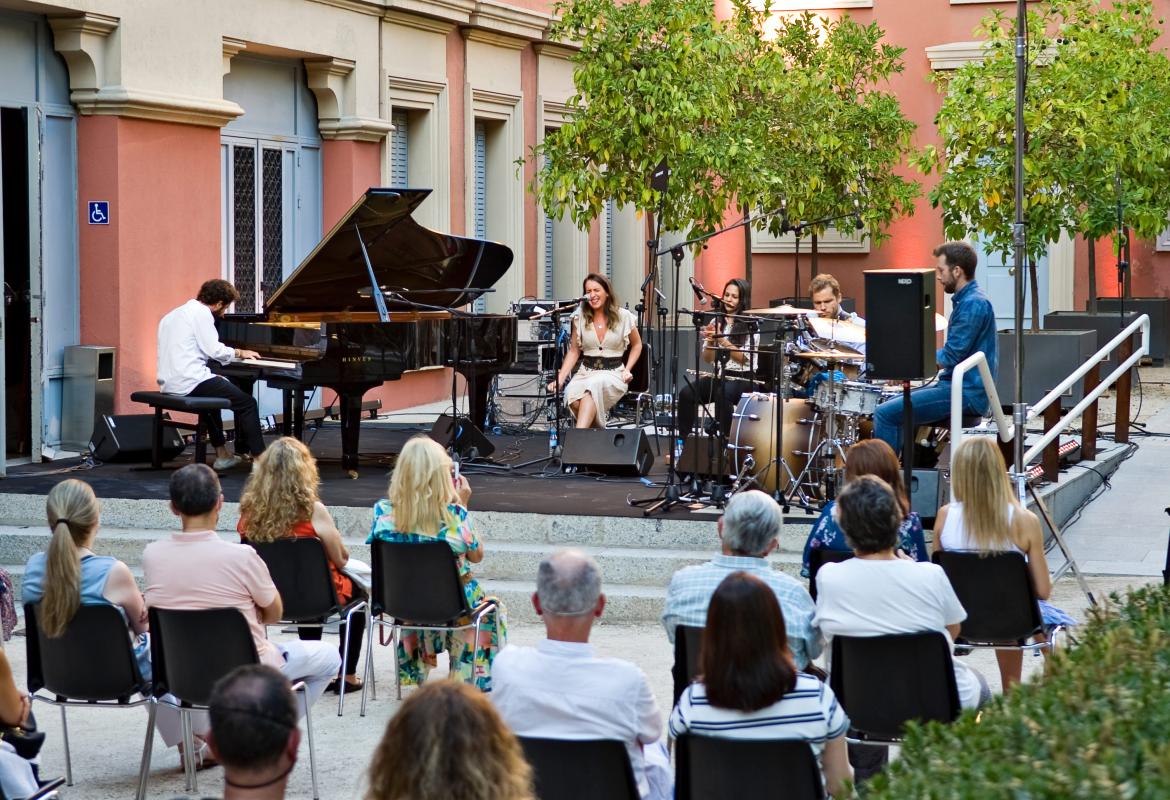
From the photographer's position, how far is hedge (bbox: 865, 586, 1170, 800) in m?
2.70

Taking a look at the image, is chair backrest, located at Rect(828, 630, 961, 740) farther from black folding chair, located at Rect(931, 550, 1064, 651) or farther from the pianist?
the pianist

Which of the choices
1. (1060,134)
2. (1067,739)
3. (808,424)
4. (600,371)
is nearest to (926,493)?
(808,424)

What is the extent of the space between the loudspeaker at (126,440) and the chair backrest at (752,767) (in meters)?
7.45

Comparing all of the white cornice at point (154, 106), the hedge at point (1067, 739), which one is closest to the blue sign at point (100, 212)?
the white cornice at point (154, 106)

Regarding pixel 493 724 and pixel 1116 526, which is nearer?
pixel 493 724

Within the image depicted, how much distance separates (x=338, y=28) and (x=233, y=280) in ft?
8.01

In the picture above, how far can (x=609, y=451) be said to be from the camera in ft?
35.1

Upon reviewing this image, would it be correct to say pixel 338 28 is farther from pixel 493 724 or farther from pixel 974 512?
pixel 493 724

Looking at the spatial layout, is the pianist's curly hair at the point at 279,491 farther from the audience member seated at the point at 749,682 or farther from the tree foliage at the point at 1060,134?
the tree foliage at the point at 1060,134

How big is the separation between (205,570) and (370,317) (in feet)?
19.3

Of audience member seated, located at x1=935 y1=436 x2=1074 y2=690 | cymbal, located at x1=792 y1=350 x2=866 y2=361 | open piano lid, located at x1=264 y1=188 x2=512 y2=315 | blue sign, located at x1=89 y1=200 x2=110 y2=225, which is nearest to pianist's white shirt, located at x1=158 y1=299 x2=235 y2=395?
open piano lid, located at x1=264 y1=188 x2=512 y2=315

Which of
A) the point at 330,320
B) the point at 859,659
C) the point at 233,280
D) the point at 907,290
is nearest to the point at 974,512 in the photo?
the point at 859,659

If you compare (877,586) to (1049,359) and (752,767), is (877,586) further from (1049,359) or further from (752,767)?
(1049,359)

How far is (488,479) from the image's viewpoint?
10.6 m
